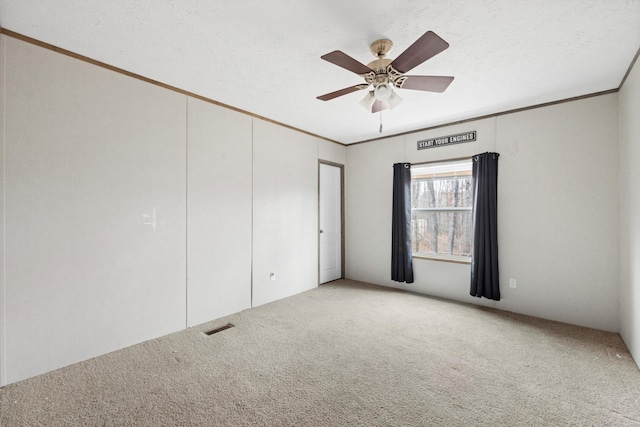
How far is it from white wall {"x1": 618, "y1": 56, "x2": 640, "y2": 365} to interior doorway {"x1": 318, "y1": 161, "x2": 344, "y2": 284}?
3780 mm

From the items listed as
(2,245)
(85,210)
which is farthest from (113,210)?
(2,245)

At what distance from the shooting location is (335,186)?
18.3 ft

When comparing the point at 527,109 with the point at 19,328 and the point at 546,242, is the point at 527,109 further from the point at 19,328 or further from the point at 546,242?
the point at 19,328

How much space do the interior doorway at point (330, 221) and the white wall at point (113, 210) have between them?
132 cm

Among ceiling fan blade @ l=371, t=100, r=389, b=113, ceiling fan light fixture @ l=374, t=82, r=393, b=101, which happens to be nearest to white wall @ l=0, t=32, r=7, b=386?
ceiling fan light fixture @ l=374, t=82, r=393, b=101

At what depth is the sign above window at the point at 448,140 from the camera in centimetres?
418

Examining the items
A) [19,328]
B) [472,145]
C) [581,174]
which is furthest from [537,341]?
[19,328]

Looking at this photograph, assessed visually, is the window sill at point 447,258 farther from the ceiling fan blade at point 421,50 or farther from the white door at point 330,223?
the ceiling fan blade at point 421,50

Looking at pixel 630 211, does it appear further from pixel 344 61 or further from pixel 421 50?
pixel 344 61

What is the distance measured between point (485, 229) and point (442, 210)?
0.72 meters

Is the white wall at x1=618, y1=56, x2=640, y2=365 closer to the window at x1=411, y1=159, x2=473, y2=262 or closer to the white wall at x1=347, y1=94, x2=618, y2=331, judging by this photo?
the white wall at x1=347, y1=94, x2=618, y2=331

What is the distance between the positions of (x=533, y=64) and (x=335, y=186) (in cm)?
346

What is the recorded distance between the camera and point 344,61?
81.5 inches

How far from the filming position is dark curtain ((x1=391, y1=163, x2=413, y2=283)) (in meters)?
4.74
